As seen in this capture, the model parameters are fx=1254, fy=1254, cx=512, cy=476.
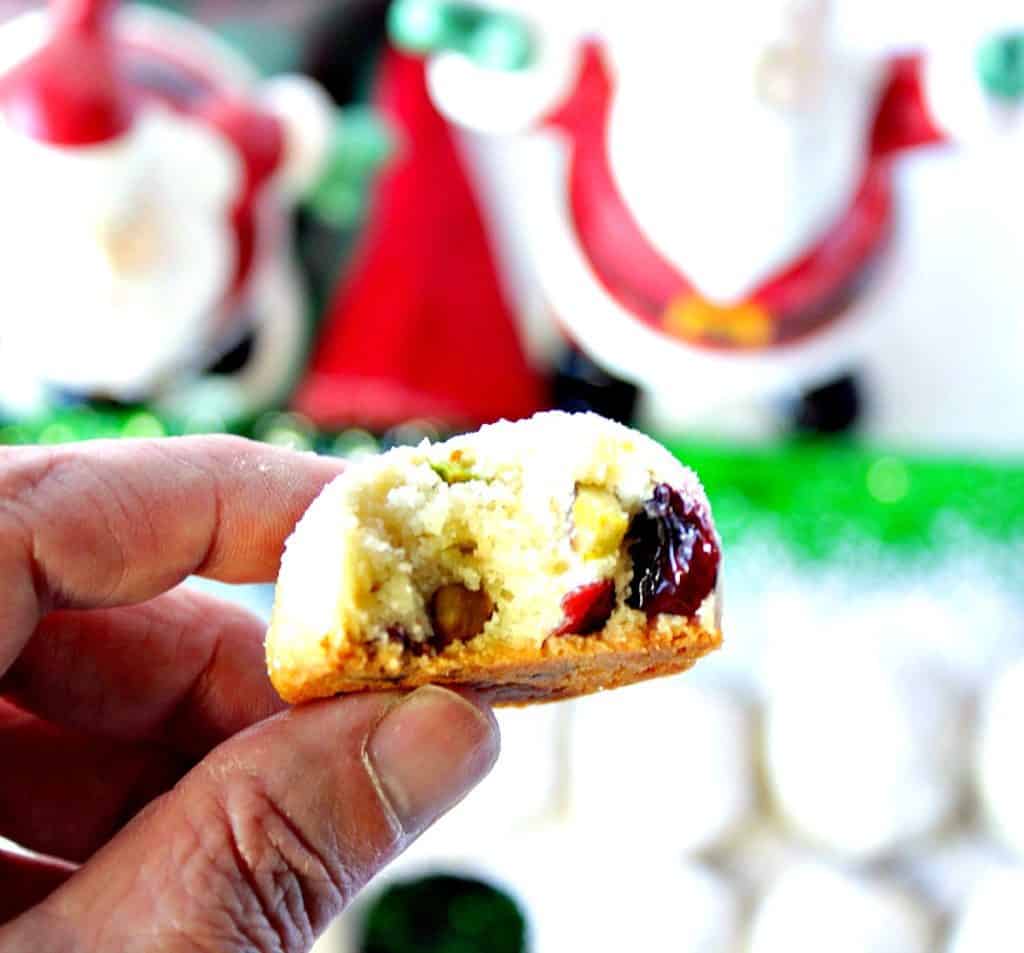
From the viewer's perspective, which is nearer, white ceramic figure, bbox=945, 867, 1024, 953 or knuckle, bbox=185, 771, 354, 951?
knuckle, bbox=185, 771, 354, 951

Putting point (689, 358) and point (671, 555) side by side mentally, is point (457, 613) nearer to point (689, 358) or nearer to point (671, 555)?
point (671, 555)

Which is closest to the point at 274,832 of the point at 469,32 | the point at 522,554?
the point at 522,554

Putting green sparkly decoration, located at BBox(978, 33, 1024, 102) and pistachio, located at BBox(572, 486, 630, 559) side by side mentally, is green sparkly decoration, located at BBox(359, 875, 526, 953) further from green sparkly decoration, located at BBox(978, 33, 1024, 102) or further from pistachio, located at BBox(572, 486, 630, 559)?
green sparkly decoration, located at BBox(978, 33, 1024, 102)

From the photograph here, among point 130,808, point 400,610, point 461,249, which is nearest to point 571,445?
point 400,610

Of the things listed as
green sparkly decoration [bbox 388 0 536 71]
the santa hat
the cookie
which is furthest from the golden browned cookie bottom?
the santa hat

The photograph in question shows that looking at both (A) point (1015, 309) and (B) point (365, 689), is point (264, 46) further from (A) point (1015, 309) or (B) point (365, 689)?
(B) point (365, 689)
